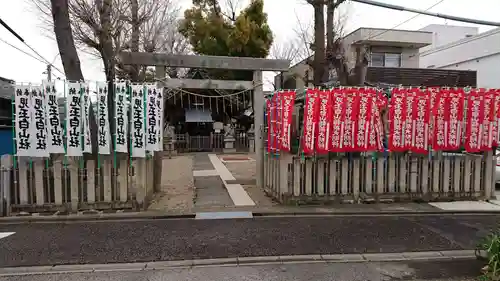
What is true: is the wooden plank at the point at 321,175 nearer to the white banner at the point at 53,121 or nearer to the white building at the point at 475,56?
the white banner at the point at 53,121

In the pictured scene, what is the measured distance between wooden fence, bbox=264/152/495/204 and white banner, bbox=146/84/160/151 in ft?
9.59

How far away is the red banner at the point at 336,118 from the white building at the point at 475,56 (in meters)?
17.0

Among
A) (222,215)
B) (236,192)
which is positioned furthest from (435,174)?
(222,215)

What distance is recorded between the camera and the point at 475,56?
858 inches

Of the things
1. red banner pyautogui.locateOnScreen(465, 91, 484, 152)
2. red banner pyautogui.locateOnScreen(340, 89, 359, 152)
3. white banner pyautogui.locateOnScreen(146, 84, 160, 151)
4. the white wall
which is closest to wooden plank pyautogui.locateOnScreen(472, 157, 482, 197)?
red banner pyautogui.locateOnScreen(465, 91, 484, 152)

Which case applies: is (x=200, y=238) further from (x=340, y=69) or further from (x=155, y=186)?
(x=340, y=69)

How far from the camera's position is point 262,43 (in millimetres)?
23938

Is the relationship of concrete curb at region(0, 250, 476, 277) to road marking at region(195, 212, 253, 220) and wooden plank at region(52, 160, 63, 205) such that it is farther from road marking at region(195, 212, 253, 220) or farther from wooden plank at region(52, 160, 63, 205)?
wooden plank at region(52, 160, 63, 205)

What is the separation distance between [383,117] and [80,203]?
7.18 metres

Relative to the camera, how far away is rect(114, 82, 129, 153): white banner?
765 cm

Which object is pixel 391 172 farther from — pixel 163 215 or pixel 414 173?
pixel 163 215

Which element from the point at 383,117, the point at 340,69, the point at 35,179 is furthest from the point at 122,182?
the point at 340,69

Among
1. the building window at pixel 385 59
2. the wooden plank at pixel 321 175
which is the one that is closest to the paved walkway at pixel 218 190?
the wooden plank at pixel 321 175

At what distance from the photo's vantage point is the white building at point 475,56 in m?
20.2
